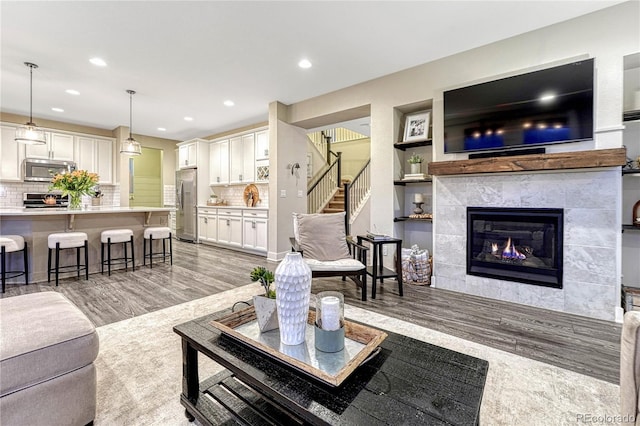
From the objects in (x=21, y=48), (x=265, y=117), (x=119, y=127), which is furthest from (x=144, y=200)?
(x=21, y=48)

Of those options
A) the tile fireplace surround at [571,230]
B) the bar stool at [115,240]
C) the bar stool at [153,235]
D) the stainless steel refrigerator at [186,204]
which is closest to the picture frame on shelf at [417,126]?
the tile fireplace surround at [571,230]

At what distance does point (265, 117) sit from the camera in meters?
6.35

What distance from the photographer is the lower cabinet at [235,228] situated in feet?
19.2

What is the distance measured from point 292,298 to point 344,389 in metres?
0.40

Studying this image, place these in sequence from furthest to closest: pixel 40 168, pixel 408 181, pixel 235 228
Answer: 1. pixel 235 228
2. pixel 40 168
3. pixel 408 181

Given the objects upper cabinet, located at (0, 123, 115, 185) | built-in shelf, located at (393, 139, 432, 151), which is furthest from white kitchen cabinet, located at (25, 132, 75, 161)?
built-in shelf, located at (393, 139, 432, 151)

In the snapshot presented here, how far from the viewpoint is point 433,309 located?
2.98m

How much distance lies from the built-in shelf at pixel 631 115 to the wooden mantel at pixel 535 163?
48cm

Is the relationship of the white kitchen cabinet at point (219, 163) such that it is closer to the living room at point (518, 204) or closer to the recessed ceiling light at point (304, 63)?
the living room at point (518, 204)

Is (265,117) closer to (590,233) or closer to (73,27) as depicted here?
(73,27)

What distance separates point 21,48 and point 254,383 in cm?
483

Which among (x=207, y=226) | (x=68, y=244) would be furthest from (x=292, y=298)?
(x=207, y=226)

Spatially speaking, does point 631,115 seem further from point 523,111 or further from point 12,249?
point 12,249

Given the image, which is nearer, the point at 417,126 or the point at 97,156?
the point at 417,126
